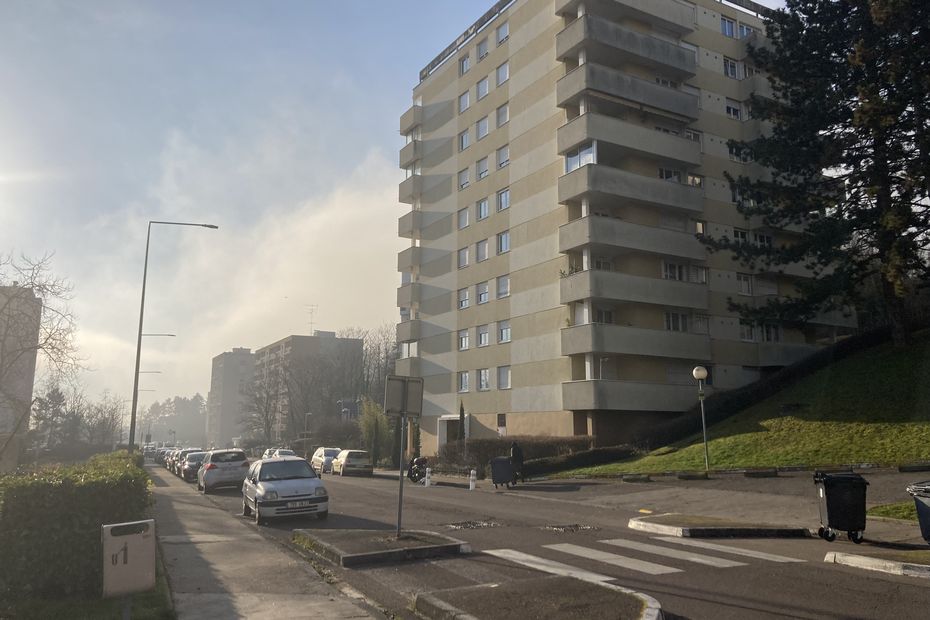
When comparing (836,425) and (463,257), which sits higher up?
(463,257)

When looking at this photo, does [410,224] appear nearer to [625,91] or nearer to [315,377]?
[625,91]

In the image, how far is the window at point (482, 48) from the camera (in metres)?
48.3

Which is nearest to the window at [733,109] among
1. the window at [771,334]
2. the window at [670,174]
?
the window at [670,174]

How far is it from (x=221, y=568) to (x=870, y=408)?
25683 mm

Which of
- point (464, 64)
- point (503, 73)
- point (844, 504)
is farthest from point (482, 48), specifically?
point (844, 504)

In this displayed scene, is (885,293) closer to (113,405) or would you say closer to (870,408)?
(870,408)

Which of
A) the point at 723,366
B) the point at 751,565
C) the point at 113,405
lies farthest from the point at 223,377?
the point at 751,565

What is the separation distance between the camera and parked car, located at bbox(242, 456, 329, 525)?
1625 centimetres

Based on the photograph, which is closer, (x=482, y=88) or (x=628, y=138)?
(x=628, y=138)

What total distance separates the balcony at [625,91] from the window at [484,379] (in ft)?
55.2

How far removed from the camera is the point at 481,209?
1853 inches

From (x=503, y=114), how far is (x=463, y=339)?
15.1 m

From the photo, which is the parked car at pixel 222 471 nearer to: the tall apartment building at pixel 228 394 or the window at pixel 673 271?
the window at pixel 673 271

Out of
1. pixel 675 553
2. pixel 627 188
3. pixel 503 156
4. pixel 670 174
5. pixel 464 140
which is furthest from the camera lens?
pixel 464 140
